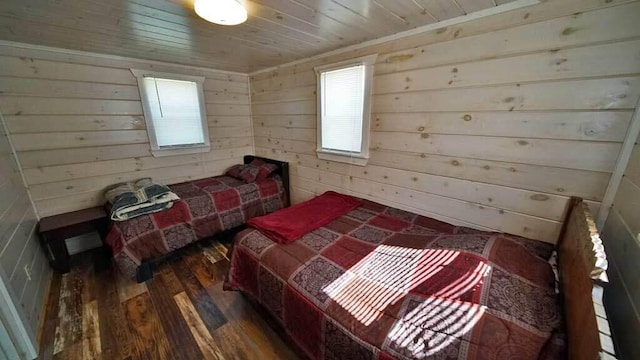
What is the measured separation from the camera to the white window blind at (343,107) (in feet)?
7.02

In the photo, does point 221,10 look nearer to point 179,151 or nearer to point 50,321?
point 179,151

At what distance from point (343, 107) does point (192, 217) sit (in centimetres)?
185

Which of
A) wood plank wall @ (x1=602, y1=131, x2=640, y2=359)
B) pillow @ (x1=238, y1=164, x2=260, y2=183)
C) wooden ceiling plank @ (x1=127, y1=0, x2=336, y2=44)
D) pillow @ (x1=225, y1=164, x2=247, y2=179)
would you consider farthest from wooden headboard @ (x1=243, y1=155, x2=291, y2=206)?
wood plank wall @ (x1=602, y1=131, x2=640, y2=359)

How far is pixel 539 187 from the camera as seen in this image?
139 centimetres

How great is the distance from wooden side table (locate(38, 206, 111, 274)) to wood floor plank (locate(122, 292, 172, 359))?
83cm

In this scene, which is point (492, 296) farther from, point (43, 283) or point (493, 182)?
point (43, 283)

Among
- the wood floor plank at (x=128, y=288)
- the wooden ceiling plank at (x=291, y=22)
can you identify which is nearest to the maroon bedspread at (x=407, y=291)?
the wood floor plank at (x=128, y=288)

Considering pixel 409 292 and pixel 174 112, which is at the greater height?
pixel 174 112

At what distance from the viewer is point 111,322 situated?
1.60 meters

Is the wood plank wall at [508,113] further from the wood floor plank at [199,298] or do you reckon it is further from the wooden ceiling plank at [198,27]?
the wood floor plank at [199,298]

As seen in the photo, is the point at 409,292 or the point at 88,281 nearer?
the point at 409,292

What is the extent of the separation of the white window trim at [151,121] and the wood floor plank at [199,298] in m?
1.34

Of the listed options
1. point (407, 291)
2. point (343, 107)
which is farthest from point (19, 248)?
point (343, 107)

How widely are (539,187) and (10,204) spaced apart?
3.60m
